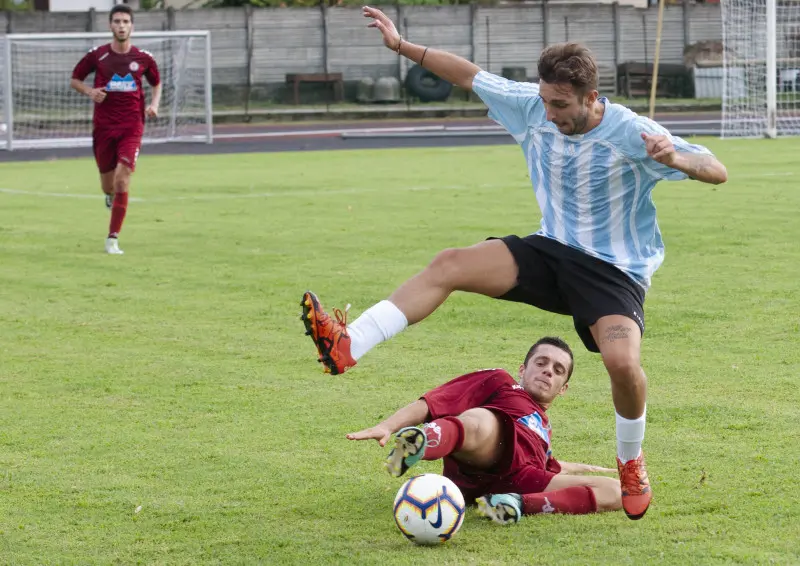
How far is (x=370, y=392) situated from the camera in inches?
278

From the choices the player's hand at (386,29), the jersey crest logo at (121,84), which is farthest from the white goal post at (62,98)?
the player's hand at (386,29)

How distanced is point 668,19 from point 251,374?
36.3m

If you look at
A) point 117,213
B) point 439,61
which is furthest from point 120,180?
point 439,61

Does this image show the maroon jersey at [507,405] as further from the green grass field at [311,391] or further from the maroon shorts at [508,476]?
the green grass field at [311,391]

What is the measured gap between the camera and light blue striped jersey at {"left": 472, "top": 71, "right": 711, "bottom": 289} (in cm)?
519

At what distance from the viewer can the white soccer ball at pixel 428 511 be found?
4.64 metres

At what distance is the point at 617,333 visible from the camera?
5.00 meters

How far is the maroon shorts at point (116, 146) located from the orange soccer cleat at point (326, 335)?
8066mm

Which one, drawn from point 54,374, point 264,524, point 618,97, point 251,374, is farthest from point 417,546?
point 618,97

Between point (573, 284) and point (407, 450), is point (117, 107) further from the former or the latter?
point (407, 450)

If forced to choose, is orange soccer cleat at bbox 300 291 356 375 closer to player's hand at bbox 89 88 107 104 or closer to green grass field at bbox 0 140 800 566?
green grass field at bbox 0 140 800 566

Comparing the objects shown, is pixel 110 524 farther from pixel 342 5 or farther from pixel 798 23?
pixel 342 5

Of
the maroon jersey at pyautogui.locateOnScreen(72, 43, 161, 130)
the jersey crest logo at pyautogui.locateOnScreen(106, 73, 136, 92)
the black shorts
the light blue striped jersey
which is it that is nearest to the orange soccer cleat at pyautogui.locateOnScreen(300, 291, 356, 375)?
the black shorts

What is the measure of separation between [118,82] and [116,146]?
71 cm
